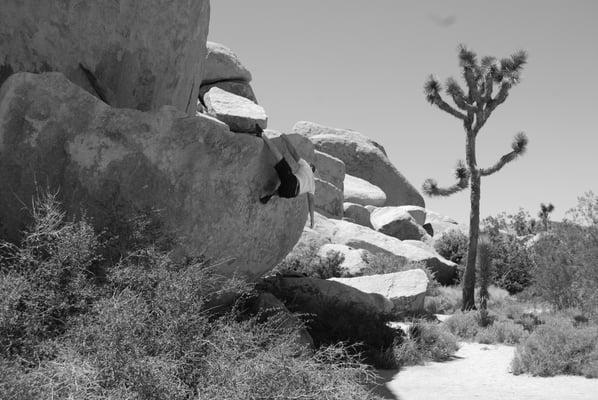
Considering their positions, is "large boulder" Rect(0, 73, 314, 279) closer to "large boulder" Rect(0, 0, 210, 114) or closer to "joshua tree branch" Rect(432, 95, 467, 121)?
"large boulder" Rect(0, 0, 210, 114)

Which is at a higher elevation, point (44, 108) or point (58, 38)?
point (58, 38)

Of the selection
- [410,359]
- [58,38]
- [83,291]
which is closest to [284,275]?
[410,359]

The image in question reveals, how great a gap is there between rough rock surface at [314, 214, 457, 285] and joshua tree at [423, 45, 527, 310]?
3.33m

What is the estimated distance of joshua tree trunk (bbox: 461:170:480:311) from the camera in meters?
20.7

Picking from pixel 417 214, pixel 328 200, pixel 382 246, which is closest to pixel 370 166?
pixel 417 214

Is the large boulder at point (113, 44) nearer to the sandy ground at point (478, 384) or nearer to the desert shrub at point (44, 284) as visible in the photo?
the desert shrub at point (44, 284)

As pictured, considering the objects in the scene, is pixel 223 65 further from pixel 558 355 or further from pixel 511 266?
pixel 511 266

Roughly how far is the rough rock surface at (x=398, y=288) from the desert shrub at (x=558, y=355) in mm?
4121

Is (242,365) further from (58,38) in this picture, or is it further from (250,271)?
(58,38)

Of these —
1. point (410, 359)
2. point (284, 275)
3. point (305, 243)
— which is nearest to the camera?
point (410, 359)

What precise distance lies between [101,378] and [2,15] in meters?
5.83

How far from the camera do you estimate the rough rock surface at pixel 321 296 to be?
43.4 feet

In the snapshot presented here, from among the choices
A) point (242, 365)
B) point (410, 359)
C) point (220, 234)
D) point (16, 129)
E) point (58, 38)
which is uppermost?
A: point (58, 38)

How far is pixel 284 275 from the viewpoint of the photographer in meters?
14.9
